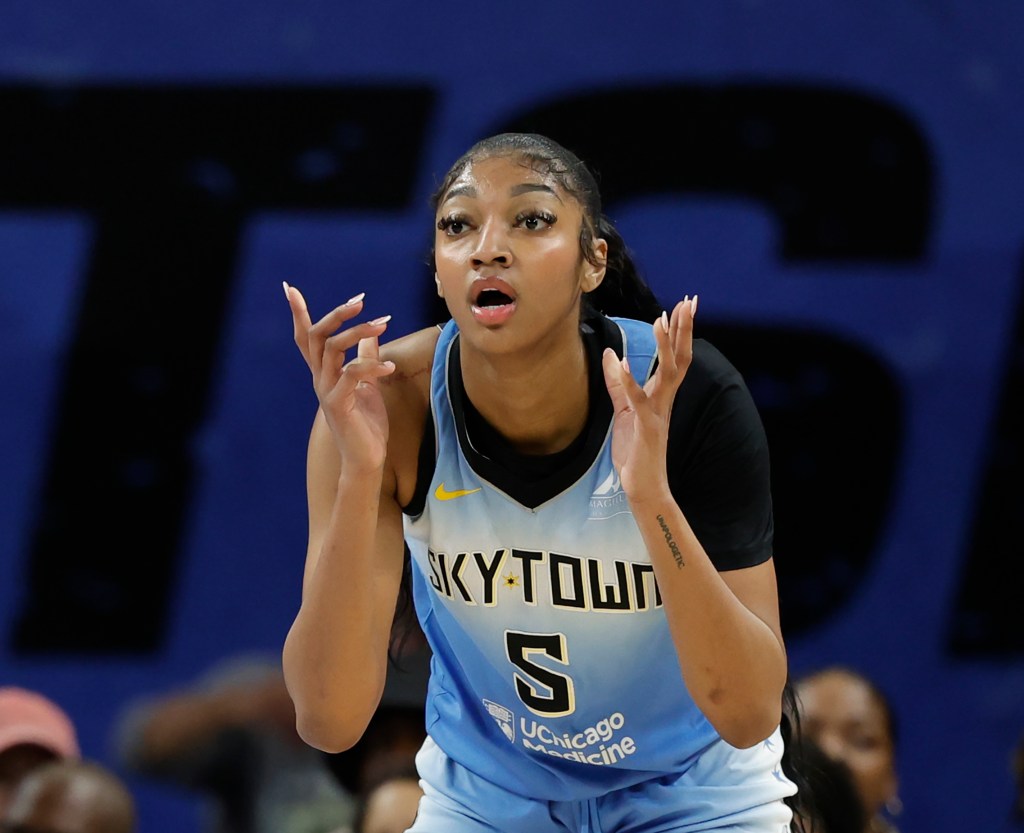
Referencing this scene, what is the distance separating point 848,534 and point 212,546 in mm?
1906

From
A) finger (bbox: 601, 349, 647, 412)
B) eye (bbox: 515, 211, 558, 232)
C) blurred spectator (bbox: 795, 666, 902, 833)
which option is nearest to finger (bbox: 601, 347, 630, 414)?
finger (bbox: 601, 349, 647, 412)

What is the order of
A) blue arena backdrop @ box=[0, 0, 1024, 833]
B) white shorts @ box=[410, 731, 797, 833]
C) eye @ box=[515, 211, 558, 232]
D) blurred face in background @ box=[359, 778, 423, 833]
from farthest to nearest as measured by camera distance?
blue arena backdrop @ box=[0, 0, 1024, 833] < blurred face in background @ box=[359, 778, 423, 833] < white shorts @ box=[410, 731, 797, 833] < eye @ box=[515, 211, 558, 232]

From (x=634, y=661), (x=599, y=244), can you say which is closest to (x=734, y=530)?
(x=634, y=661)

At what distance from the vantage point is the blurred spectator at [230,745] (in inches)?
173

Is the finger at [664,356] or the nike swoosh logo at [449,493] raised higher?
the finger at [664,356]

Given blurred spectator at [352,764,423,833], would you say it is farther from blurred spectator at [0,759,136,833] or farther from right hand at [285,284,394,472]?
right hand at [285,284,394,472]

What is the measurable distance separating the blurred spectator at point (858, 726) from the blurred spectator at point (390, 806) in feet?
3.76

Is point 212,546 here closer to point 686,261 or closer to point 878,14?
point 686,261

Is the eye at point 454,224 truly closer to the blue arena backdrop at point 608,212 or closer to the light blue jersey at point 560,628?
the light blue jersey at point 560,628

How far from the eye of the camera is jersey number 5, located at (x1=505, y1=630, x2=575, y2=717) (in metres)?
2.42

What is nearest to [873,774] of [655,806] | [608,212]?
[608,212]

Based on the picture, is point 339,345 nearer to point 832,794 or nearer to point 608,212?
point 832,794

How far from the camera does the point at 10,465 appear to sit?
476cm

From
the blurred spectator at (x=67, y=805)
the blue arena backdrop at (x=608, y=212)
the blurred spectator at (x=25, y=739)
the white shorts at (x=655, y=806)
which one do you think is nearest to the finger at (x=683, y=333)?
the white shorts at (x=655, y=806)
